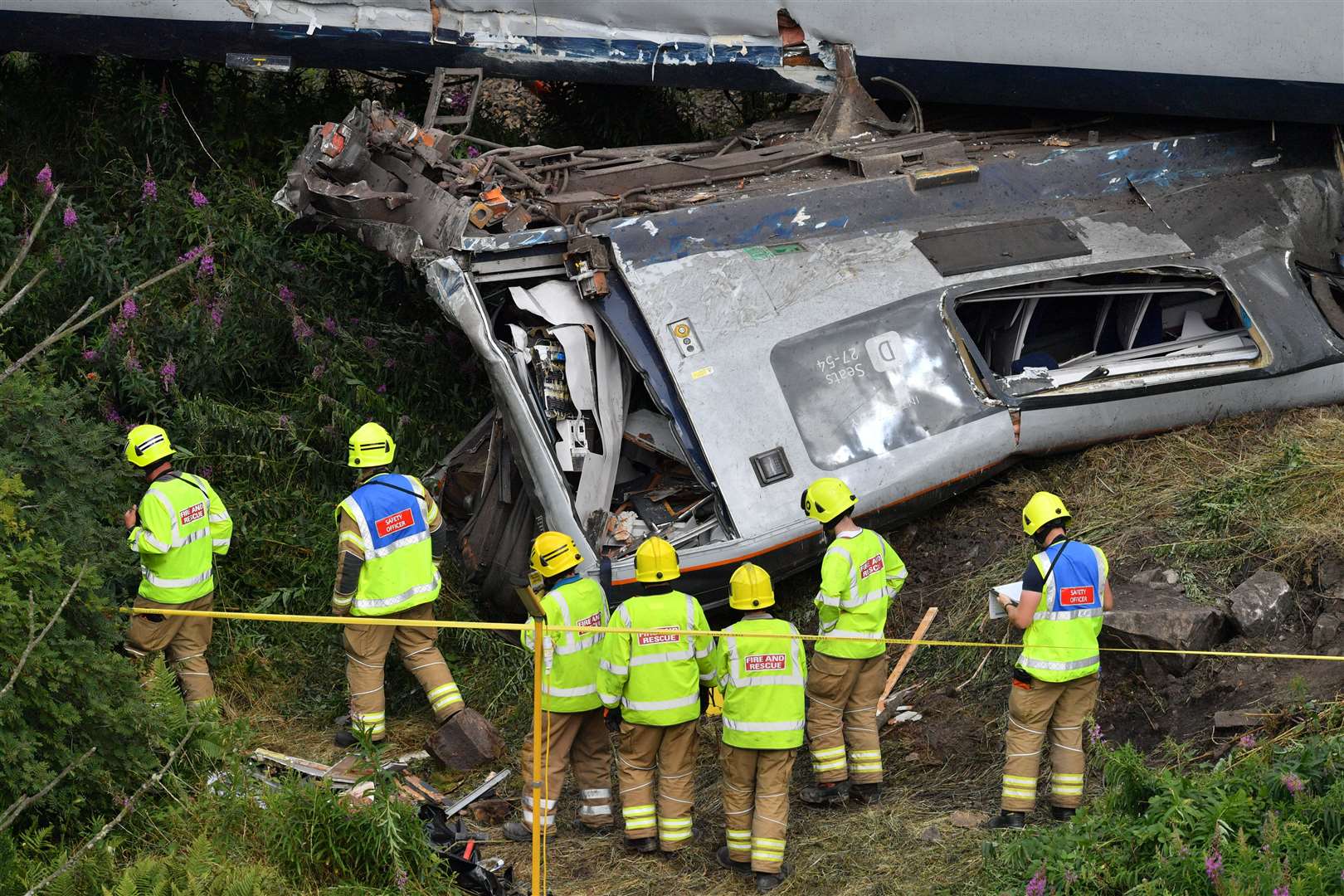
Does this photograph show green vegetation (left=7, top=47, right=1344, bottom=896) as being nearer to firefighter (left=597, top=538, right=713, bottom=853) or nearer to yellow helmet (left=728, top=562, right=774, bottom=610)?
→ firefighter (left=597, top=538, right=713, bottom=853)

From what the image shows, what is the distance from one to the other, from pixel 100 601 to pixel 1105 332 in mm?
6139

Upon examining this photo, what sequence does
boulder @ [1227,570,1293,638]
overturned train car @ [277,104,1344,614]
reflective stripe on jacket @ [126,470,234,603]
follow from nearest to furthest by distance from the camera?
boulder @ [1227,570,1293,638], reflective stripe on jacket @ [126,470,234,603], overturned train car @ [277,104,1344,614]

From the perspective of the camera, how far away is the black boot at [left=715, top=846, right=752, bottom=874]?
648cm

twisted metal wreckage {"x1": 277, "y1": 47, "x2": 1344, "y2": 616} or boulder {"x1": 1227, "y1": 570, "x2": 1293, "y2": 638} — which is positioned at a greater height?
twisted metal wreckage {"x1": 277, "y1": 47, "x2": 1344, "y2": 616}

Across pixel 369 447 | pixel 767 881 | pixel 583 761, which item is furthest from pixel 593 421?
pixel 767 881

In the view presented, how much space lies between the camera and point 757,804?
20.7ft

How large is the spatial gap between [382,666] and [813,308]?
9.84 feet

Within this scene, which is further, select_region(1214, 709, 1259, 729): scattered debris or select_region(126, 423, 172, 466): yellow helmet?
select_region(126, 423, 172, 466): yellow helmet

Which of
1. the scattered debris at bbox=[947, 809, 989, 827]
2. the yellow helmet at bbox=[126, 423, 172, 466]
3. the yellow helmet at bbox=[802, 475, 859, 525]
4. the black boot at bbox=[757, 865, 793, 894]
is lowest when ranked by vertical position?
the black boot at bbox=[757, 865, 793, 894]

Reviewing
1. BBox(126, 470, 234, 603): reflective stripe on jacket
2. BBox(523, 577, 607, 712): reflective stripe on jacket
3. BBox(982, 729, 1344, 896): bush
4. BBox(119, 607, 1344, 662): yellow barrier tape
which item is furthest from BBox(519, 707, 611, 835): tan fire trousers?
BBox(126, 470, 234, 603): reflective stripe on jacket

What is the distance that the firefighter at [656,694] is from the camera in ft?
20.6

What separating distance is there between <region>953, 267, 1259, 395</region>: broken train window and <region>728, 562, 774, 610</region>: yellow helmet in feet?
8.23

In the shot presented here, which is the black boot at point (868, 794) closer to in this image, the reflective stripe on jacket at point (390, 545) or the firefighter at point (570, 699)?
the firefighter at point (570, 699)

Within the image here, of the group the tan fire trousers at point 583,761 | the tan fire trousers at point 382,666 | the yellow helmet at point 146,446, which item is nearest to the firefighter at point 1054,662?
the tan fire trousers at point 583,761
